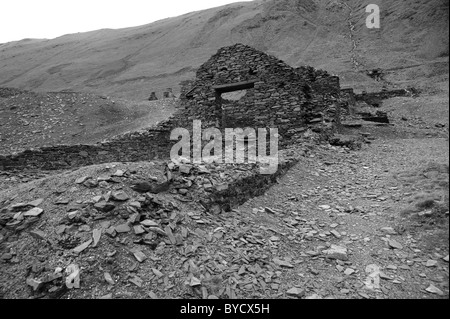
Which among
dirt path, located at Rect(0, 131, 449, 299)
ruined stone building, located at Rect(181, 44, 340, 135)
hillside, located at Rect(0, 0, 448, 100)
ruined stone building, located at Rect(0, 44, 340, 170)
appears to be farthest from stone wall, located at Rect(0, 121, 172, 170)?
hillside, located at Rect(0, 0, 448, 100)

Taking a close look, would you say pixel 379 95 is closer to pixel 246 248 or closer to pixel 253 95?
pixel 253 95

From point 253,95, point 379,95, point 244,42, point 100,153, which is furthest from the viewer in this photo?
point 244,42

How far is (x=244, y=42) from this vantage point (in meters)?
54.1

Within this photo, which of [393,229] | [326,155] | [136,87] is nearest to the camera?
[393,229]

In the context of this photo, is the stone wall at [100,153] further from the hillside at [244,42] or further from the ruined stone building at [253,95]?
the hillside at [244,42]

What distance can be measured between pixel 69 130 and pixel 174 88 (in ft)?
68.3

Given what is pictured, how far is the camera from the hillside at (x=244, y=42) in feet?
126

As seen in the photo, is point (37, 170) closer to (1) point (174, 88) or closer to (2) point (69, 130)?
(2) point (69, 130)

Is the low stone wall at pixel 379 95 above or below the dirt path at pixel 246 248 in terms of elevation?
above

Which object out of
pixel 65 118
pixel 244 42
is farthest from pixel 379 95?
pixel 244 42

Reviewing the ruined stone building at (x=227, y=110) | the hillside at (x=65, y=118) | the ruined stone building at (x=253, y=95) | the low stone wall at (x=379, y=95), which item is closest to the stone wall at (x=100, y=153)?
the ruined stone building at (x=227, y=110)

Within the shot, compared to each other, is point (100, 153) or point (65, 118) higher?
point (65, 118)
